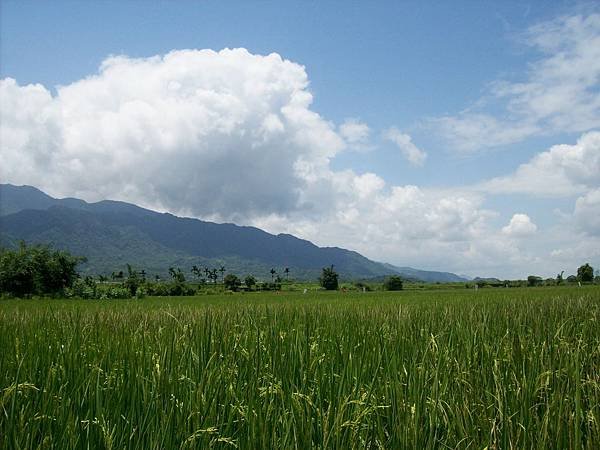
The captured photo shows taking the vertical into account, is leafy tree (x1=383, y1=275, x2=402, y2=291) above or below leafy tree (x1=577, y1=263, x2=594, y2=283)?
below

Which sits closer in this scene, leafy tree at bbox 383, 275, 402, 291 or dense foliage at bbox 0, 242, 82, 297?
dense foliage at bbox 0, 242, 82, 297

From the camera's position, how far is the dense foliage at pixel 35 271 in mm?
53719

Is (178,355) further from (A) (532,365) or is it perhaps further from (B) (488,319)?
(B) (488,319)

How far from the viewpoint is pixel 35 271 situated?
55.3m

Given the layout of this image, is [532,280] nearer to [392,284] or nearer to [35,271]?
[392,284]

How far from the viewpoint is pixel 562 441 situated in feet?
8.60

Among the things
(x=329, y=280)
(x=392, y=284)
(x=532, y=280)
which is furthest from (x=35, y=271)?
(x=532, y=280)

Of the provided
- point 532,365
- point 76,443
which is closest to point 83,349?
point 76,443

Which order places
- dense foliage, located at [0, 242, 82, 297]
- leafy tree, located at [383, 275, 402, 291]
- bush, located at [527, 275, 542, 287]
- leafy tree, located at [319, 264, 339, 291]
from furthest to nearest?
leafy tree, located at [319, 264, 339, 291] < bush, located at [527, 275, 542, 287] < leafy tree, located at [383, 275, 402, 291] < dense foliage, located at [0, 242, 82, 297]

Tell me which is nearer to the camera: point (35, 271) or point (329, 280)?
point (35, 271)

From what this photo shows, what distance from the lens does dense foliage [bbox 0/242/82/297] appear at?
53719mm

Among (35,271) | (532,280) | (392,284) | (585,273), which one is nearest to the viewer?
(35,271)

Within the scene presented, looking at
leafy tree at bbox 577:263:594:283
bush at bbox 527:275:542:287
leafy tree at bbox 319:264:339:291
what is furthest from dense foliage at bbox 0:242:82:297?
leafy tree at bbox 577:263:594:283

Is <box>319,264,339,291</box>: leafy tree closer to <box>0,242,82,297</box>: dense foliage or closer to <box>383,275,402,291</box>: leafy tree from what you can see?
<box>383,275,402,291</box>: leafy tree
